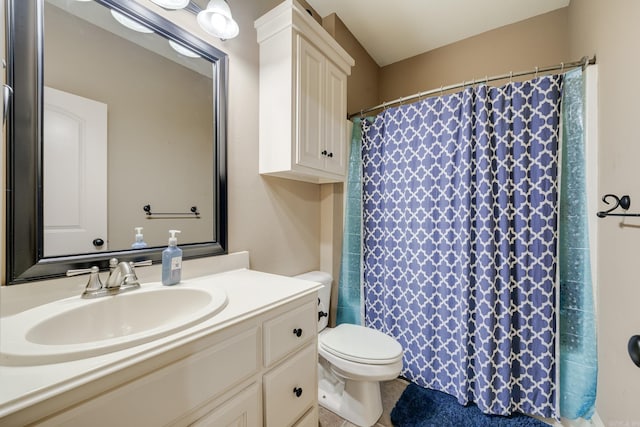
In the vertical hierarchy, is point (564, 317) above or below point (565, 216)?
below

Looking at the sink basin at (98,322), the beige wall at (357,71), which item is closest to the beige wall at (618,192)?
the beige wall at (357,71)

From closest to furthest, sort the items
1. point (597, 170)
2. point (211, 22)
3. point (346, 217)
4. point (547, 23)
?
point (211, 22)
point (597, 170)
point (547, 23)
point (346, 217)

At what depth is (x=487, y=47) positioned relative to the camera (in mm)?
2047

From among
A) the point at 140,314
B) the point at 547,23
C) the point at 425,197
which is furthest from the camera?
the point at 547,23

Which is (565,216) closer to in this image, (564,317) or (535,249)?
(535,249)

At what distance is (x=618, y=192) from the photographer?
3.48 ft

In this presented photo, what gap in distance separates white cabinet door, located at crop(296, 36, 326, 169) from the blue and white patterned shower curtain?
58cm

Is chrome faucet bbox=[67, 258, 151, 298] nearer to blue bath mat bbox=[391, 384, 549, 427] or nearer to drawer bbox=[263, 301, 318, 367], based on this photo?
drawer bbox=[263, 301, 318, 367]

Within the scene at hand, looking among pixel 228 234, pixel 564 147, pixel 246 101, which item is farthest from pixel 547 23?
pixel 228 234

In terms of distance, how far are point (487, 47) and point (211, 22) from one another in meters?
2.07

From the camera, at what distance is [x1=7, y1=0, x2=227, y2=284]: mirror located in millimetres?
759

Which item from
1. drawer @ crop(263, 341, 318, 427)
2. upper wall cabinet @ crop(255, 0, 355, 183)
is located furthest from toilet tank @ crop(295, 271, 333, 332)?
upper wall cabinet @ crop(255, 0, 355, 183)

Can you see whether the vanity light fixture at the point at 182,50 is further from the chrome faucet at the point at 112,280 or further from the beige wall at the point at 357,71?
the beige wall at the point at 357,71

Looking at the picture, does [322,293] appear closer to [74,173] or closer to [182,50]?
[74,173]
